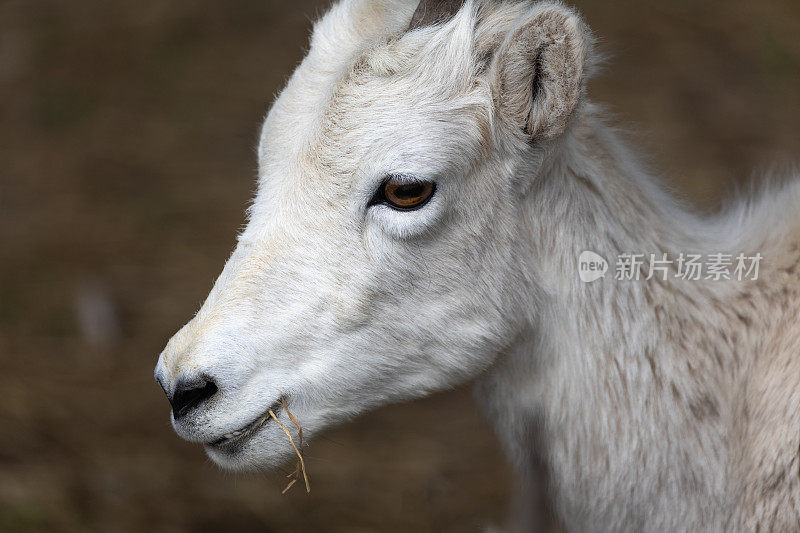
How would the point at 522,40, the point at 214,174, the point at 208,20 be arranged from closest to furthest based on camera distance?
the point at 522,40 < the point at 214,174 < the point at 208,20

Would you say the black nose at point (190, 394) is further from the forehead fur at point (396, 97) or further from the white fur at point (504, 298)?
the forehead fur at point (396, 97)

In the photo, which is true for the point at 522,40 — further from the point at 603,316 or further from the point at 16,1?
the point at 16,1

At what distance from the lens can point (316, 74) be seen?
9.98ft

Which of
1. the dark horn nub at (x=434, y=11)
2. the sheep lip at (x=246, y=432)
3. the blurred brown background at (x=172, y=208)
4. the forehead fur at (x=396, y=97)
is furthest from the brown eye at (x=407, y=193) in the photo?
the blurred brown background at (x=172, y=208)

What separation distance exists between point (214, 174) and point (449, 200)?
6.41m

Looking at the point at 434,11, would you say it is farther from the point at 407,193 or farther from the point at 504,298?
the point at 504,298

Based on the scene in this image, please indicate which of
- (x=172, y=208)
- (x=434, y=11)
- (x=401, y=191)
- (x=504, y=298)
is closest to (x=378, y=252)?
(x=401, y=191)

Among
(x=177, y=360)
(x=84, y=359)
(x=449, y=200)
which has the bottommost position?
(x=84, y=359)

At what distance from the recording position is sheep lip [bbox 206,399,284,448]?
2.70 metres

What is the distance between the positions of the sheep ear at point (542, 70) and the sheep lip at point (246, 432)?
1.22 metres

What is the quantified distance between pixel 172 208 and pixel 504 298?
603 cm

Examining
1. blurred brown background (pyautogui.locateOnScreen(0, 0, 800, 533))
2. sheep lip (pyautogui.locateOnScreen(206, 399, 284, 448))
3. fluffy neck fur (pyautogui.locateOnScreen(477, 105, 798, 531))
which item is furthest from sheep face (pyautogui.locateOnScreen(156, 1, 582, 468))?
blurred brown background (pyautogui.locateOnScreen(0, 0, 800, 533))

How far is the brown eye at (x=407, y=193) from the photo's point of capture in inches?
104

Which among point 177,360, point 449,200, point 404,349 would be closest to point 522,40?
point 449,200
